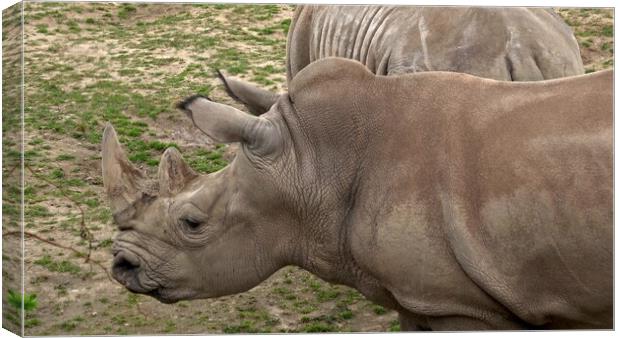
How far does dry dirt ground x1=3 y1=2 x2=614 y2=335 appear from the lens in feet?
23.0

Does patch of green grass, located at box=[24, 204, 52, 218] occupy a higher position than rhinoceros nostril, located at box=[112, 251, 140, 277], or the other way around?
rhinoceros nostril, located at box=[112, 251, 140, 277]

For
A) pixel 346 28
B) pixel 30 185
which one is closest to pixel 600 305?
pixel 30 185

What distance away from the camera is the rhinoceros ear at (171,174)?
6.18m

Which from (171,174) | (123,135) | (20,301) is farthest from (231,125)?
(123,135)

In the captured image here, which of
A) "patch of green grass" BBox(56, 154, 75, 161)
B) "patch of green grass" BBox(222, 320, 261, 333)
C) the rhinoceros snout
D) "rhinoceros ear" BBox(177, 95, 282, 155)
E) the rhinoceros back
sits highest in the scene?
"rhinoceros ear" BBox(177, 95, 282, 155)

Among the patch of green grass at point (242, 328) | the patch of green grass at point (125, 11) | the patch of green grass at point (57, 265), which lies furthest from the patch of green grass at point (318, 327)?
the patch of green grass at point (125, 11)

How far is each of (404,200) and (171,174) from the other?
3.64 feet

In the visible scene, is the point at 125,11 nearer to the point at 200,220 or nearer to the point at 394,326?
the point at 200,220

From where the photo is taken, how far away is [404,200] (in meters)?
5.76

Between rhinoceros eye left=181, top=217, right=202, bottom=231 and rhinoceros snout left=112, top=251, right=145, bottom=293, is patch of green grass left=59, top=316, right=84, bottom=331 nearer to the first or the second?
rhinoceros snout left=112, top=251, right=145, bottom=293

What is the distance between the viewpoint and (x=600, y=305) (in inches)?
225

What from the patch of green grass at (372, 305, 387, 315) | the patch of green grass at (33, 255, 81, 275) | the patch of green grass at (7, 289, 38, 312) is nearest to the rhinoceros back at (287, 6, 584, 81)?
the patch of green grass at (372, 305, 387, 315)

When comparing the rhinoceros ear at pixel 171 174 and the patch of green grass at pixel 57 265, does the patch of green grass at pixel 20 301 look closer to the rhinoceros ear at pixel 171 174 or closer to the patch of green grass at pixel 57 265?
the patch of green grass at pixel 57 265

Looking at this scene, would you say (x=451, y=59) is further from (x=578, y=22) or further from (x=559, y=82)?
(x=559, y=82)
